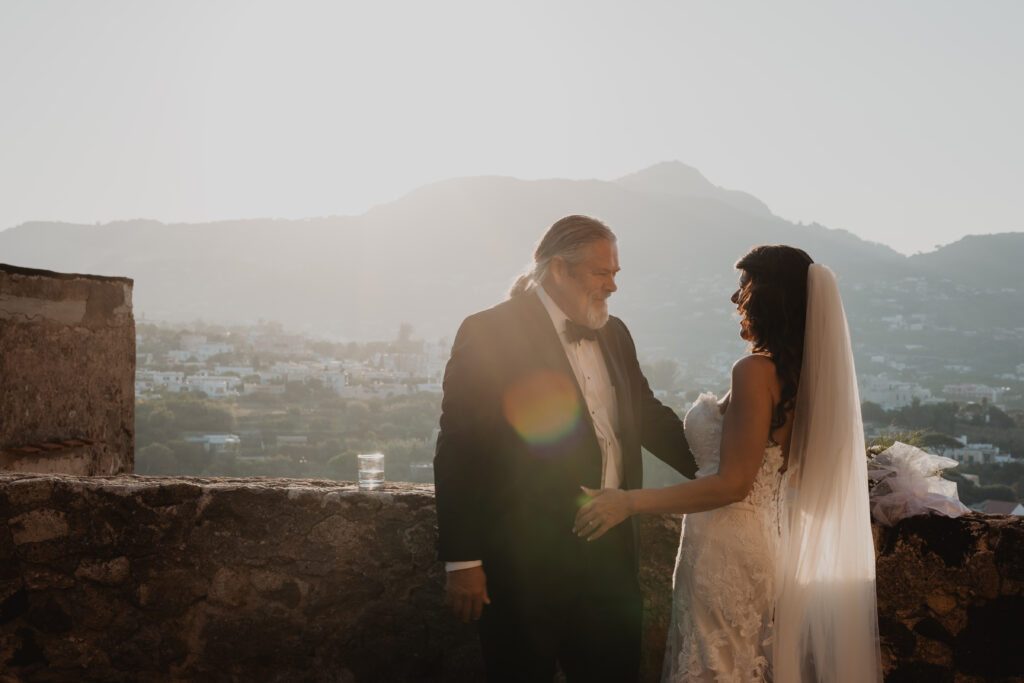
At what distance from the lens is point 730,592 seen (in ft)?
7.22

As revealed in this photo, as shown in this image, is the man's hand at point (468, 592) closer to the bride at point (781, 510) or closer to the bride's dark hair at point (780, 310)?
the bride at point (781, 510)

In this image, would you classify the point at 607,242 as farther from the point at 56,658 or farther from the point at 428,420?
the point at 428,420

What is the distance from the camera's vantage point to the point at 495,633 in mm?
2256

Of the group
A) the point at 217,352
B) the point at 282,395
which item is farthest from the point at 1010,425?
the point at 217,352

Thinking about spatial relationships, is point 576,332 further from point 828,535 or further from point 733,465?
point 828,535

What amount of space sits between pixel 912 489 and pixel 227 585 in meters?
2.12

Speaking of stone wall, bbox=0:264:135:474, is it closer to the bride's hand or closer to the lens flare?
the lens flare

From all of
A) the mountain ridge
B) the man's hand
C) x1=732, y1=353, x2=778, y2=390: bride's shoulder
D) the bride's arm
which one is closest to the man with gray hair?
the man's hand

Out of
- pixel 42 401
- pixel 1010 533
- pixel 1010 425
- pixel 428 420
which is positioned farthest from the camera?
pixel 428 420

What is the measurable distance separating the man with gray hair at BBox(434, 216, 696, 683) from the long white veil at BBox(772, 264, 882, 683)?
44 cm

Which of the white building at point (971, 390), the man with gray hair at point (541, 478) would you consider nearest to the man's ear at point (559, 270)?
the man with gray hair at point (541, 478)

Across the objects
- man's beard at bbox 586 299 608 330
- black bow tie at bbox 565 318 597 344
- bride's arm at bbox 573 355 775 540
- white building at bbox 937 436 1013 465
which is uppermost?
man's beard at bbox 586 299 608 330

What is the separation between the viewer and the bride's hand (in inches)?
87.3

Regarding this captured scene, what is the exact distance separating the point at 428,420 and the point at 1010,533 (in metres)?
34.8
